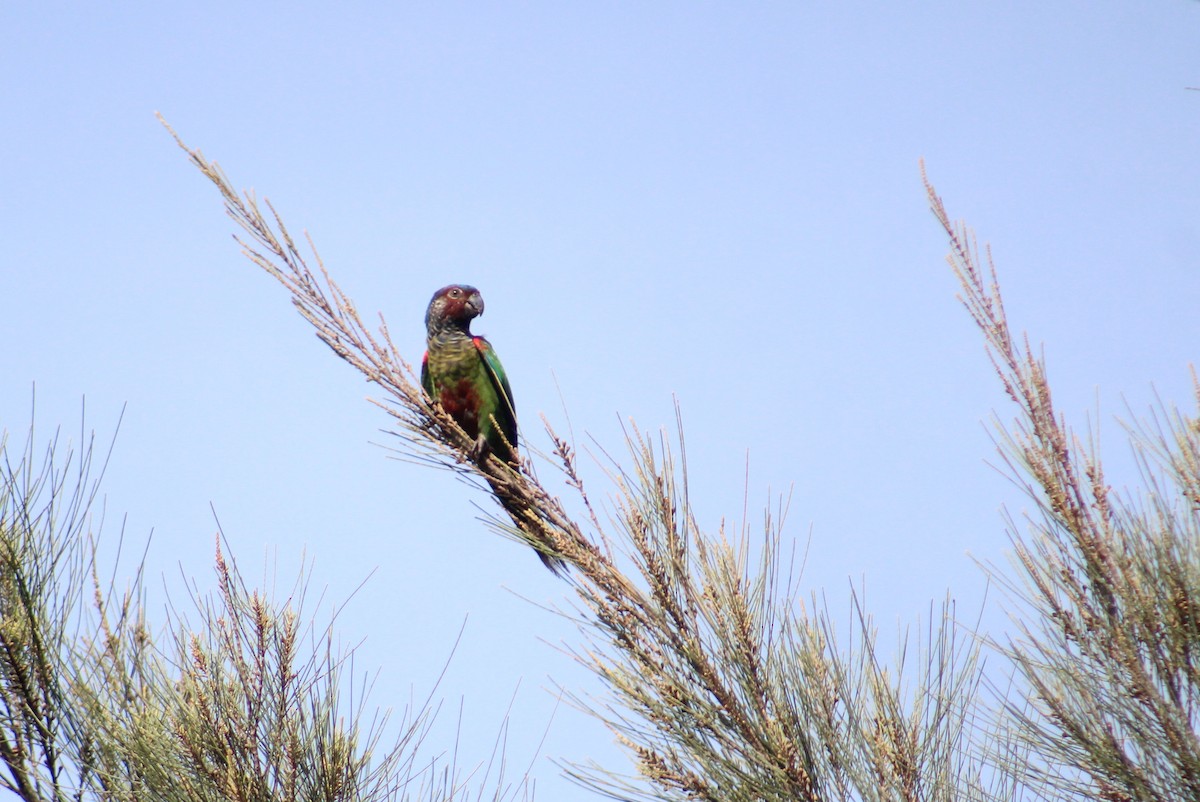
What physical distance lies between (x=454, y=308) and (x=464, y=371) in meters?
0.52

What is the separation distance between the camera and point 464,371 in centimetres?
529

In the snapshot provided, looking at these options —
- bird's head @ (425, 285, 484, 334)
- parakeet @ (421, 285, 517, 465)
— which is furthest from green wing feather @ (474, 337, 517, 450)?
bird's head @ (425, 285, 484, 334)

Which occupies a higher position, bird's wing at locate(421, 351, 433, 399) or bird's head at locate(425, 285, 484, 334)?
bird's head at locate(425, 285, 484, 334)

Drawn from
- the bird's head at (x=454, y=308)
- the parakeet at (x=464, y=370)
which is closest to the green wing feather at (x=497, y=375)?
the parakeet at (x=464, y=370)

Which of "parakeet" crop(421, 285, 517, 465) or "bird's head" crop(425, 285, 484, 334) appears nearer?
"parakeet" crop(421, 285, 517, 465)

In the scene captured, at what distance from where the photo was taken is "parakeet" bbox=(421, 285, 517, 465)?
206 inches

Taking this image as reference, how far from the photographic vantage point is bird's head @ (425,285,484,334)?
5613 millimetres

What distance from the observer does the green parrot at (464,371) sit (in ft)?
17.1

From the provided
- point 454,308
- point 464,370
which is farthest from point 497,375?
point 454,308

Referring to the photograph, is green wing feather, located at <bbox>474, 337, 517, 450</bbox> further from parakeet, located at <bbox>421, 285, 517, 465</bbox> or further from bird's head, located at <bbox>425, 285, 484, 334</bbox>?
bird's head, located at <bbox>425, 285, 484, 334</bbox>

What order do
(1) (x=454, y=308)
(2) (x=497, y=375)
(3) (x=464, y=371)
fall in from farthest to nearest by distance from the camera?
(1) (x=454, y=308) → (2) (x=497, y=375) → (3) (x=464, y=371)

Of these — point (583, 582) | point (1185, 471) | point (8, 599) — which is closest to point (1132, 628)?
point (1185, 471)

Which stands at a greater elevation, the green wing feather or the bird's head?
the bird's head

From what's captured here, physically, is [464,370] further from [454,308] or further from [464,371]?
[454,308]
